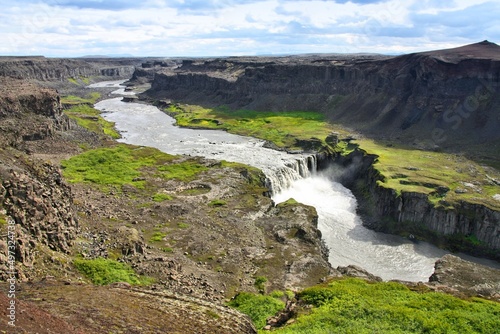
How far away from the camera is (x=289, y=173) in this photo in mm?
71688

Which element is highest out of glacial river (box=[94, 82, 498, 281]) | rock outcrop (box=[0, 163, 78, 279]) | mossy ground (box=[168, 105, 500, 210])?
rock outcrop (box=[0, 163, 78, 279])

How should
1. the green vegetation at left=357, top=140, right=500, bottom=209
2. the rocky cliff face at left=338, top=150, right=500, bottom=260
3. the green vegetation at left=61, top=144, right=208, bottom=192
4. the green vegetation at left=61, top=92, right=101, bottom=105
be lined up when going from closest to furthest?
the rocky cliff face at left=338, top=150, right=500, bottom=260
the green vegetation at left=357, top=140, right=500, bottom=209
the green vegetation at left=61, top=144, right=208, bottom=192
the green vegetation at left=61, top=92, right=101, bottom=105

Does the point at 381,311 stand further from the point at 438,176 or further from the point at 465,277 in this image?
the point at 438,176

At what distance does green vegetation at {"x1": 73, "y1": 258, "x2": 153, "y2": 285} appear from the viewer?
2613cm

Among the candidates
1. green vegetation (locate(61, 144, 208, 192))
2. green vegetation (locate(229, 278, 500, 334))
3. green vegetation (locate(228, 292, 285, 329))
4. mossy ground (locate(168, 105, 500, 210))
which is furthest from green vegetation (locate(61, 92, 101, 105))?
green vegetation (locate(229, 278, 500, 334))

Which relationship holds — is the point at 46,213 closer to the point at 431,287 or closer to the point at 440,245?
the point at 431,287

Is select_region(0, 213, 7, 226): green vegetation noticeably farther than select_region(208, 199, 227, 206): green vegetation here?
No

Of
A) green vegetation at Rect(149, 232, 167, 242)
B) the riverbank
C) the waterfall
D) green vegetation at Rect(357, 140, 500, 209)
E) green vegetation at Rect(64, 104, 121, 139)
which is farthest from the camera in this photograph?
green vegetation at Rect(64, 104, 121, 139)

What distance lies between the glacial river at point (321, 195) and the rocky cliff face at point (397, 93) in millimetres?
28924

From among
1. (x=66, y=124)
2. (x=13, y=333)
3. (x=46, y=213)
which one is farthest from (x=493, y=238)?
(x=66, y=124)

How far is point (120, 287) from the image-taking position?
22797 mm

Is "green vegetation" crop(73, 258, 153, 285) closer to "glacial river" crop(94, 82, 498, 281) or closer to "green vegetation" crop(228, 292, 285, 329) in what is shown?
"green vegetation" crop(228, 292, 285, 329)

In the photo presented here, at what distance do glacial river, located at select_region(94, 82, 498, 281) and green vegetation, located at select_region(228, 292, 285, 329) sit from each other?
685 inches

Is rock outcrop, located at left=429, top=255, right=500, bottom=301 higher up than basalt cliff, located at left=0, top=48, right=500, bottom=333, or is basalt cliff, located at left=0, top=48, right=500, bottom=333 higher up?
basalt cliff, located at left=0, top=48, right=500, bottom=333
